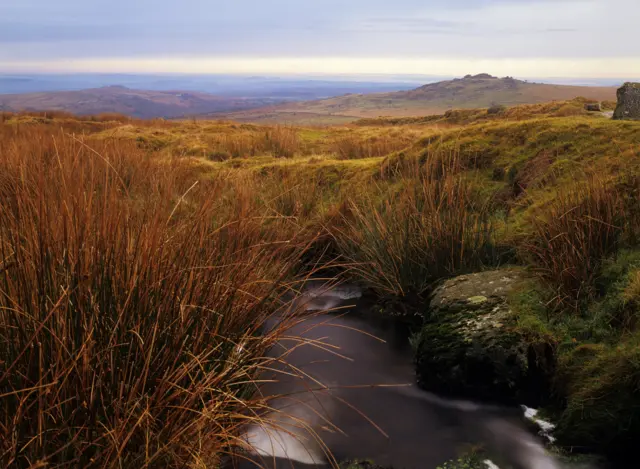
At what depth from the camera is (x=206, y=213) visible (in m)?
2.94

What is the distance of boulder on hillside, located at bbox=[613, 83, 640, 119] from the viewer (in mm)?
8000

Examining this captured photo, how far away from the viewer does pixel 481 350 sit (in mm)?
3877

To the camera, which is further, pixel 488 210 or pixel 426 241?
pixel 488 210

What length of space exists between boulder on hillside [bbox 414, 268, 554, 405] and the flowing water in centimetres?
14

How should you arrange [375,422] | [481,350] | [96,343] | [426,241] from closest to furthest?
1. [96,343]
2. [375,422]
3. [481,350]
4. [426,241]

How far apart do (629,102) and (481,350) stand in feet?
20.7

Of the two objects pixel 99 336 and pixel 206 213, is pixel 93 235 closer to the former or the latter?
pixel 99 336

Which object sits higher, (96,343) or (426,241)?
(96,343)

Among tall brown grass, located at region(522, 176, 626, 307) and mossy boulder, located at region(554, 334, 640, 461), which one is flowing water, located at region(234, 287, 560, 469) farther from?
tall brown grass, located at region(522, 176, 626, 307)

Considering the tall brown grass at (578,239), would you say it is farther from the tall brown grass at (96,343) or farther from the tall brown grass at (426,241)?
the tall brown grass at (96,343)

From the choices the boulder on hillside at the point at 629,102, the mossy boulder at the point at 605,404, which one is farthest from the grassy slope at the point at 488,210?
the boulder on hillside at the point at 629,102

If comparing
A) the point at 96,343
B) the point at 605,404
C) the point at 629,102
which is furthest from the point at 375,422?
the point at 629,102

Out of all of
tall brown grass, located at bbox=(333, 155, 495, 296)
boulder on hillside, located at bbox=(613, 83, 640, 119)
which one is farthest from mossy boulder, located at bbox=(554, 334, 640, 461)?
boulder on hillside, located at bbox=(613, 83, 640, 119)

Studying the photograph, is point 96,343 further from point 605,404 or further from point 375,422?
point 605,404
